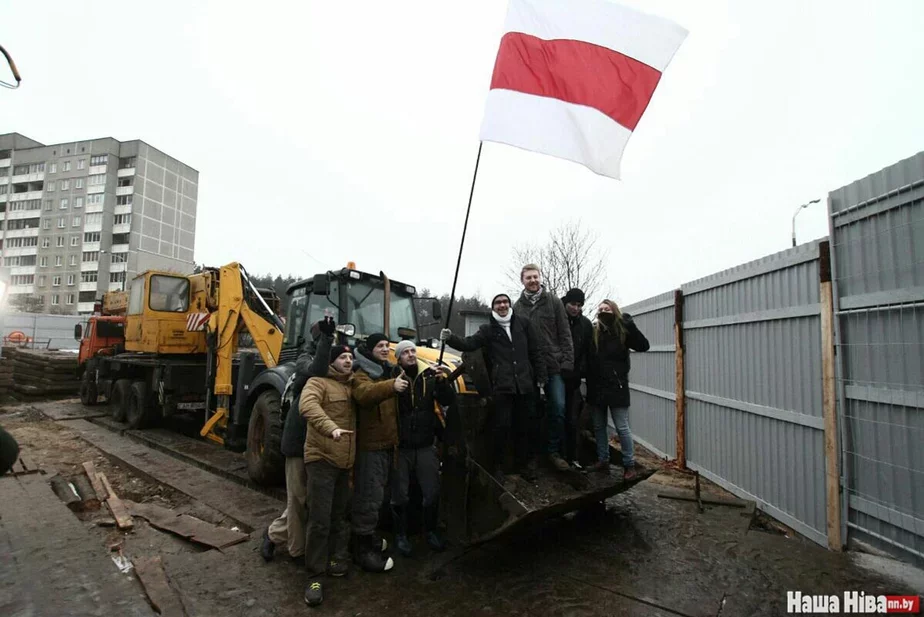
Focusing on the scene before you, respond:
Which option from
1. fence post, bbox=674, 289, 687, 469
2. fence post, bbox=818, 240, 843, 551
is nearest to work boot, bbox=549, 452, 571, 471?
fence post, bbox=818, 240, 843, 551

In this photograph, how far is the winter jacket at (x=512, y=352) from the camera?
397cm

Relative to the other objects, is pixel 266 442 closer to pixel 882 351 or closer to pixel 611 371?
pixel 611 371

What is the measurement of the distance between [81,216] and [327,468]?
61634 millimetres

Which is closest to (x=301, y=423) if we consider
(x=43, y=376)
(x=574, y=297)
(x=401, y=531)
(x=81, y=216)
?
(x=401, y=531)

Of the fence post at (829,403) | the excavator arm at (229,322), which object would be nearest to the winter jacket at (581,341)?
the fence post at (829,403)

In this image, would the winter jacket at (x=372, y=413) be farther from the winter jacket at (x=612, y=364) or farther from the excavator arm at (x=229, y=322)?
the excavator arm at (x=229, y=322)

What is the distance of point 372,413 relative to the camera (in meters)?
3.89

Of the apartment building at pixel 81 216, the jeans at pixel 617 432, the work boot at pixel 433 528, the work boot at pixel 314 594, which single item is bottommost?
the work boot at pixel 314 594

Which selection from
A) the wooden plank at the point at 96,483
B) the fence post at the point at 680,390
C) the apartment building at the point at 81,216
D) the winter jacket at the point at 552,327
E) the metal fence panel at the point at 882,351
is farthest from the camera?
the apartment building at the point at 81,216

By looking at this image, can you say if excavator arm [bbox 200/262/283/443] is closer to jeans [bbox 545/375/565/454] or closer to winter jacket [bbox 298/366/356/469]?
winter jacket [bbox 298/366/356/469]

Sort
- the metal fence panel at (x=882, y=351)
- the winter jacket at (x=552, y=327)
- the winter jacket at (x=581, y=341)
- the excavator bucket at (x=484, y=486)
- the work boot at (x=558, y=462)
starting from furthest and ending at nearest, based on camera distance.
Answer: the winter jacket at (x=581, y=341)
the winter jacket at (x=552, y=327)
the work boot at (x=558, y=462)
the excavator bucket at (x=484, y=486)
the metal fence panel at (x=882, y=351)

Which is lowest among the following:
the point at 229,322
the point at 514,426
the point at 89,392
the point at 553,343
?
the point at 89,392

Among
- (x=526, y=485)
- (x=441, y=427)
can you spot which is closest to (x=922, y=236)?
(x=526, y=485)

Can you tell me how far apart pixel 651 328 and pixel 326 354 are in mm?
6356
